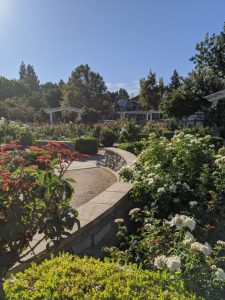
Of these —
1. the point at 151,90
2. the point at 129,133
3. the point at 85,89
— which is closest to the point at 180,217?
the point at 129,133

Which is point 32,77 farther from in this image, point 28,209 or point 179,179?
point 28,209

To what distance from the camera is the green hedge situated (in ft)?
7.36

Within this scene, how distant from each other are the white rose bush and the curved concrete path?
1.17 metres

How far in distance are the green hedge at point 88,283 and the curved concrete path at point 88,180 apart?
325 cm

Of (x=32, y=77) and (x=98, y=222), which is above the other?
(x=32, y=77)

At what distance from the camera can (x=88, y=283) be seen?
7.90 ft

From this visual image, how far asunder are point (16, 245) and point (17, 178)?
1.29 feet

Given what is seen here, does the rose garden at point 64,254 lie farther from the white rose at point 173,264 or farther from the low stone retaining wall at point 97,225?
the low stone retaining wall at point 97,225

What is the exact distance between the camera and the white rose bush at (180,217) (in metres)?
2.65

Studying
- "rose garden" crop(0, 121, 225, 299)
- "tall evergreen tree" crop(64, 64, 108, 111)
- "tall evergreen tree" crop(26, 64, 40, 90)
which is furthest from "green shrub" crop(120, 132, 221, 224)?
"tall evergreen tree" crop(26, 64, 40, 90)

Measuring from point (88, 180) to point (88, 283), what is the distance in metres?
6.21

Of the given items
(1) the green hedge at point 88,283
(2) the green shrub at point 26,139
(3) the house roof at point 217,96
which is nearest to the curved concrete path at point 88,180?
(1) the green hedge at point 88,283

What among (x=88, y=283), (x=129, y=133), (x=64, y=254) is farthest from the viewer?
(x=129, y=133)

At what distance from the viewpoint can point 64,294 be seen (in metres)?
2.25
